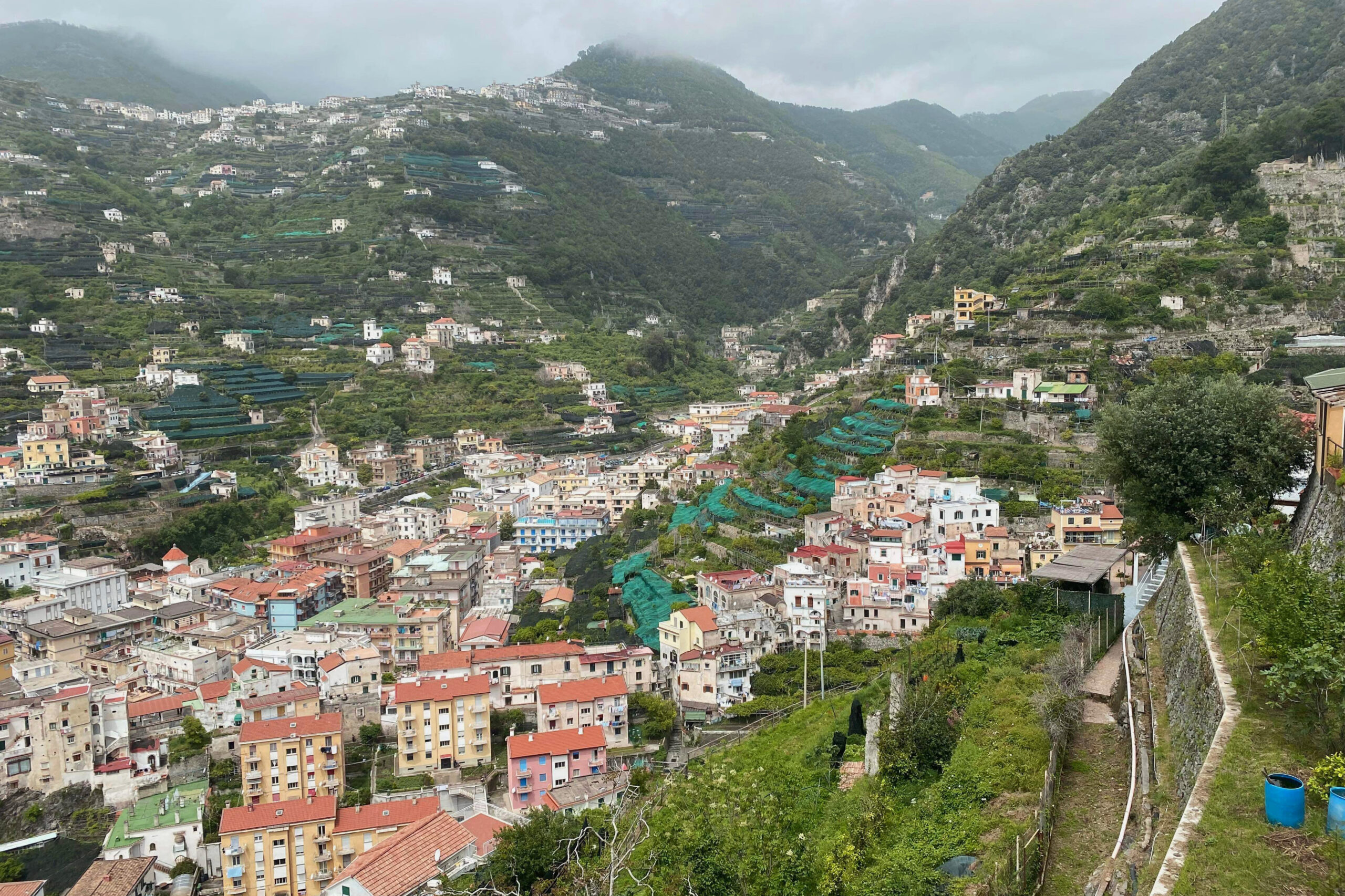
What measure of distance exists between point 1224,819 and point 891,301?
193 ft

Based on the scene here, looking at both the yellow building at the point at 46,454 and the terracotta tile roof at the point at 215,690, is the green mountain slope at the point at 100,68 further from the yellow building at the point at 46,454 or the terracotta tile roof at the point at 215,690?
the terracotta tile roof at the point at 215,690

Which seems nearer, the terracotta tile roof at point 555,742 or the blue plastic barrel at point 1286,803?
the blue plastic barrel at point 1286,803

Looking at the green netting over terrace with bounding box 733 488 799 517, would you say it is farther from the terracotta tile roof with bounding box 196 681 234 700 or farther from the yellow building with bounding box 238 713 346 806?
the terracotta tile roof with bounding box 196 681 234 700

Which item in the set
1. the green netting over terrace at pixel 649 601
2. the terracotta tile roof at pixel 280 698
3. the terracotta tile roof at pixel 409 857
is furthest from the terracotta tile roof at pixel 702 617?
the terracotta tile roof at pixel 280 698

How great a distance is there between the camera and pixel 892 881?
786 cm

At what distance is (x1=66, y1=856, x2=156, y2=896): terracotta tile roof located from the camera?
16.7m

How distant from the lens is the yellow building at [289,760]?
19766 millimetres

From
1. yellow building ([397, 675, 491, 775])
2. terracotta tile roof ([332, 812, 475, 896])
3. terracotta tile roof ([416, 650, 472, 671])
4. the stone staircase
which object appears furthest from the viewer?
terracotta tile roof ([416, 650, 472, 671])

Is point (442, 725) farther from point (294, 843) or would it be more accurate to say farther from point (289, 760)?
point (294, 843)

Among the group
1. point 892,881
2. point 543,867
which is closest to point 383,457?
point 543,867

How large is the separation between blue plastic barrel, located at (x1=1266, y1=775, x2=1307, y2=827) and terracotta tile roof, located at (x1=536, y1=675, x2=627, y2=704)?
53.6ft

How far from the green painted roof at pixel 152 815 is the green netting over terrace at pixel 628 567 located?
13321 millimetres

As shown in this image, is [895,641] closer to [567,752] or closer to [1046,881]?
[567,752]

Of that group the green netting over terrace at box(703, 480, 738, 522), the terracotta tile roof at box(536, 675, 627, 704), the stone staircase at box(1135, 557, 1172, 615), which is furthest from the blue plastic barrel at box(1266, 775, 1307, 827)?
the green netting over terrace at box(703, 480, 738, 522)
